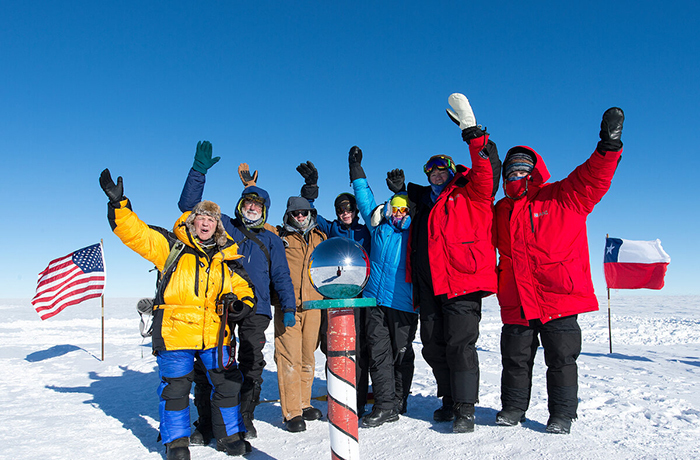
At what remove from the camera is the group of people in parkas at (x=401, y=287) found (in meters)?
3.26

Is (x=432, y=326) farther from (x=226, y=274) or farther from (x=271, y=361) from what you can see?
(x=271, y=361)

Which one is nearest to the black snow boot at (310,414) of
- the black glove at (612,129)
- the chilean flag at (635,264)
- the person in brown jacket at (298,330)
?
the person in brown jacket at (298,330)

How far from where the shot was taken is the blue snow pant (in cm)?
322

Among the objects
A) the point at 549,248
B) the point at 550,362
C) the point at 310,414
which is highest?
the point at 549,248

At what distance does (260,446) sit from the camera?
352 cm

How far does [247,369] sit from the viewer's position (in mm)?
3928

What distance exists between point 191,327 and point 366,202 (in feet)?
6.70

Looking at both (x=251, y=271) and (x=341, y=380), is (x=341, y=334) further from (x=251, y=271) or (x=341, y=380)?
(x=251, y=271)

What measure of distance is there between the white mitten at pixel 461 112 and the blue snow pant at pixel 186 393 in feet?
8.81

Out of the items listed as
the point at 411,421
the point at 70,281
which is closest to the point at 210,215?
the point at 411,421

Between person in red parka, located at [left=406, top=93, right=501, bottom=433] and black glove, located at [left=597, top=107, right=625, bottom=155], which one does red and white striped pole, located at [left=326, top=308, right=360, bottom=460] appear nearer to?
person in red parka, located at [left=406, top=93, right=501, bottom=433]

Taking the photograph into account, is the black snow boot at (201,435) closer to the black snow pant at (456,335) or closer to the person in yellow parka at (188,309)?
the person in yellow parka at (188,309)

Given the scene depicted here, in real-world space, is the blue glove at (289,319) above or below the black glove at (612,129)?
below

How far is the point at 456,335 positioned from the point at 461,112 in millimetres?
1875
